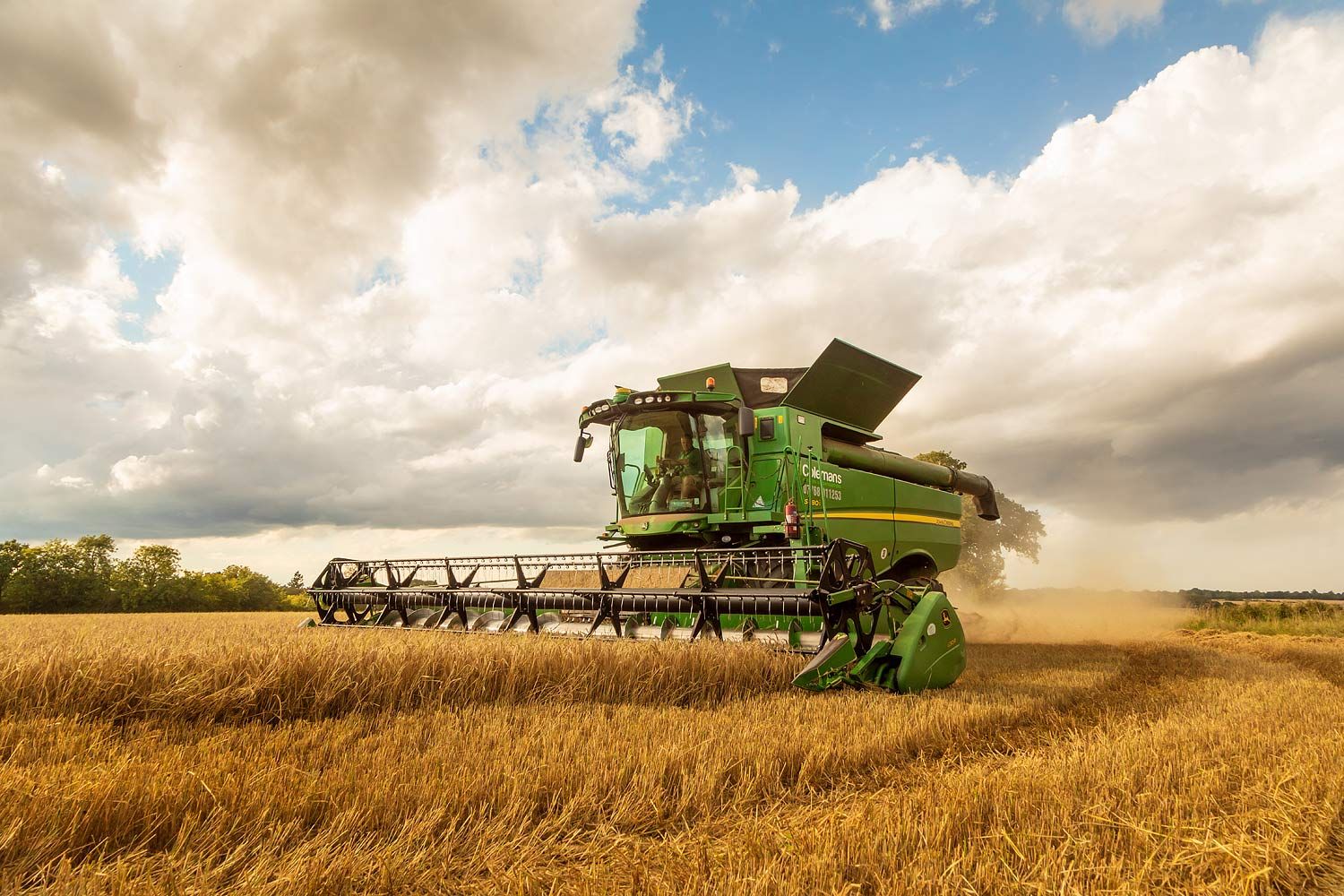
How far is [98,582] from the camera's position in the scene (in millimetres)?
18359

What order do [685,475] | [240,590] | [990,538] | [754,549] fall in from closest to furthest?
[754,549] < [685,475] < [240,590] < [990,538]

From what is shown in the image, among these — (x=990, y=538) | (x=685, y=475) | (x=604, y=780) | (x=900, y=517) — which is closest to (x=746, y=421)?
(x=685, y=475)

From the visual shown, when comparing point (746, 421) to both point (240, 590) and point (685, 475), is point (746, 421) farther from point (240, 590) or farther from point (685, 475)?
point (240, 590)

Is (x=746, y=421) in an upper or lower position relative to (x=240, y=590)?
upper

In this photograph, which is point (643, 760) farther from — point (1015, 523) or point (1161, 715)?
point (1015, 523)

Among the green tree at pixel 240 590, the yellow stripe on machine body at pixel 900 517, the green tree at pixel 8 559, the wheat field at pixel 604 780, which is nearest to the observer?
the wheat field at pixel 604 780

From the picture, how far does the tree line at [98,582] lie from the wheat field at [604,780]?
15.0 meters

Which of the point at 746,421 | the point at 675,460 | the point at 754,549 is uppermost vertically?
the point at 746,421

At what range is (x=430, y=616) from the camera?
25.8ft

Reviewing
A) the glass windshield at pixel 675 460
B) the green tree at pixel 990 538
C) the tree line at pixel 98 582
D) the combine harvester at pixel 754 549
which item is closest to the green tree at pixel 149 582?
the tree line at pixel 98 582

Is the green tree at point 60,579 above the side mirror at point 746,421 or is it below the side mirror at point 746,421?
below

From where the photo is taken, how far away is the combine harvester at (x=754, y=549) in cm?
543

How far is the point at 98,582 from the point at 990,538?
29680mm

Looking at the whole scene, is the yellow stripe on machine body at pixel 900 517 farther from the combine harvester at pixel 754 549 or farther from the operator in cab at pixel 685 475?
the operator in cab at pixel 685 475
